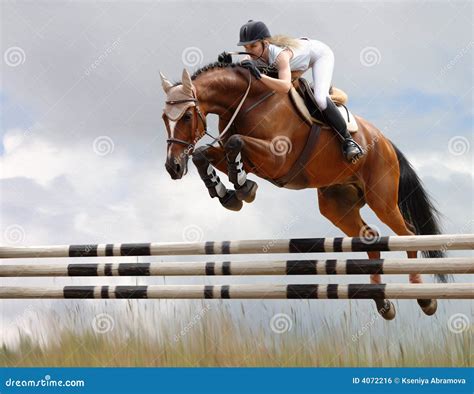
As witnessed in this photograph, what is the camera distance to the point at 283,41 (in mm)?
4633

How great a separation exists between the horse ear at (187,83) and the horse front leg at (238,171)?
15.4 inches

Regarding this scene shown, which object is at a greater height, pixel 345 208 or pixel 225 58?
pixel 225 58

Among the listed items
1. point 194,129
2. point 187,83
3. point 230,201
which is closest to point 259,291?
point 230,201

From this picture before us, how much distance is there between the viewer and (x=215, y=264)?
4355 millimetres

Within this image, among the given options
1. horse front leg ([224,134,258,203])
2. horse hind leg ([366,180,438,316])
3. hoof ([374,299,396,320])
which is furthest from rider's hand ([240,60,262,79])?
hoof ([374,299,396,320])

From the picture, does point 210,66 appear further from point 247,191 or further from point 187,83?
point 247,191

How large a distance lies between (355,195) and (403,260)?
55.0 inches

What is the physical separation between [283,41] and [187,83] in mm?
711

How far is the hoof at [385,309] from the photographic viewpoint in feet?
17.2

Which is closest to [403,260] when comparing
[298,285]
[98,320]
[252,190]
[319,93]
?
[298,285]

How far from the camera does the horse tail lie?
5.62 m

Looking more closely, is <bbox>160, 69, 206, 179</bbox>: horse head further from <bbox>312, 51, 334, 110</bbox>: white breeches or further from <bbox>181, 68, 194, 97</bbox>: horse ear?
<bbox>312, 51, 334, 110</bbox>: white breeches

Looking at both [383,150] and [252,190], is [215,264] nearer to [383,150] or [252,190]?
[252,190]

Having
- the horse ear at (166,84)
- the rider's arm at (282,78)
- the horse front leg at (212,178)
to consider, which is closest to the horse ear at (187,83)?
the horse ear at (166,84)
